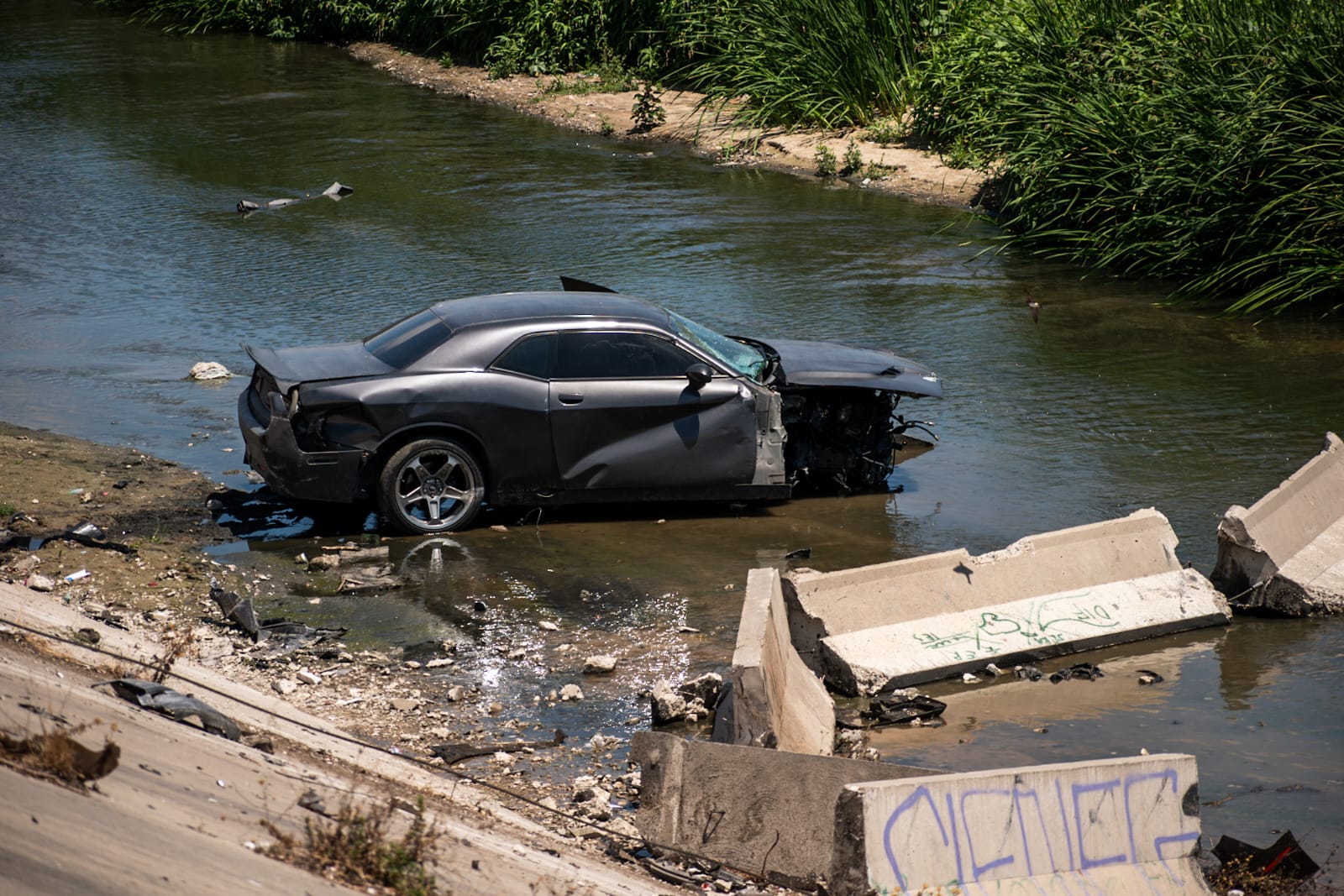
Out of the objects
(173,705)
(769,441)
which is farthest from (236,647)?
(769,441)

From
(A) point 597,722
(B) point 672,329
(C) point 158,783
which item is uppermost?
(B) point 672,329

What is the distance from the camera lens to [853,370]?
10352mm

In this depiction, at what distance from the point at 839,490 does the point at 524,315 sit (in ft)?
9.21

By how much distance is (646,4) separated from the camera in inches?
1101

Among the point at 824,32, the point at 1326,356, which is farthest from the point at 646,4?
the point at 1326,356

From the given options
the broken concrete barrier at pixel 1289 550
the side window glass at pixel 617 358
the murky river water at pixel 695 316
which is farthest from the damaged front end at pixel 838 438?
the broken concrete barrier at pixel 1289 550

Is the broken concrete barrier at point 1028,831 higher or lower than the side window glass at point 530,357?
lower

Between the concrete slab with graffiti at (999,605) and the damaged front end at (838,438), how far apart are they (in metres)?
2.22

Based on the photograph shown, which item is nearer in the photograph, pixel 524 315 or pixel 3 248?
pixel 524 315

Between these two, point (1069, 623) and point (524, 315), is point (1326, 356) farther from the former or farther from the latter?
point (524, 315)

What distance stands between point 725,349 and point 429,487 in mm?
2396

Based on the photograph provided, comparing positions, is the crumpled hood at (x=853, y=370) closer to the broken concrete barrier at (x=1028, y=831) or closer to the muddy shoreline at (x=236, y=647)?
the muddy shoreline at (x=236, y=647)

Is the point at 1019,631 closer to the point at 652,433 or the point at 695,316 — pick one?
the point at 652,433

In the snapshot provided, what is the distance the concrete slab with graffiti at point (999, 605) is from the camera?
7.84 meters
